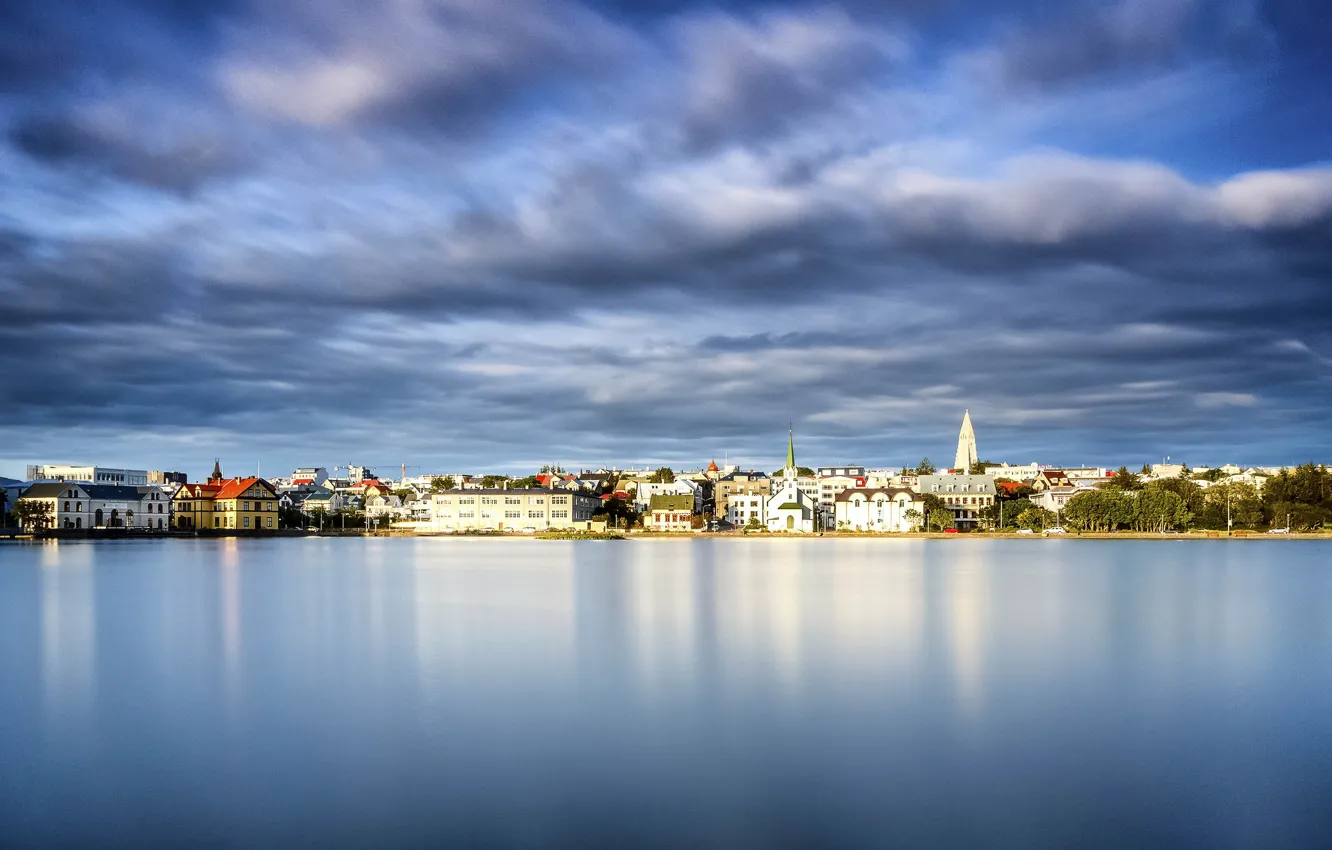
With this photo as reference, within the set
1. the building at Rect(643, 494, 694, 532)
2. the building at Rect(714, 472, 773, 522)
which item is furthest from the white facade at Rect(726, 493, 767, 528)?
the building at Rect(643, 494, 694, 532)

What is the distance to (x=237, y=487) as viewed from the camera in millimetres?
105562

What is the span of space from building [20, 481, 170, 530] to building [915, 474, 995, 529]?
79.6 metres

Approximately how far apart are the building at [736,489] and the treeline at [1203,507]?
2652 centimetres

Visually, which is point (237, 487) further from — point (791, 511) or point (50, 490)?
point (791, 511)

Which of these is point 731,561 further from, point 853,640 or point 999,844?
point 999,844

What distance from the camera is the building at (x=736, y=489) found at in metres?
116

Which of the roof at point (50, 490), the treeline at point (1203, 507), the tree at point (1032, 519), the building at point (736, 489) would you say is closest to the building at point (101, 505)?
the roof at point (50, 490)

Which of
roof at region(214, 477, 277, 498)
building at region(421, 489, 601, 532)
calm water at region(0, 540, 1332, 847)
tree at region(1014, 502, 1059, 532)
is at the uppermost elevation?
roof at region(214, 477, 277, 498)

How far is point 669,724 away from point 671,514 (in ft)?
316

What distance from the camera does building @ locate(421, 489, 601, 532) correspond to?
109 meters

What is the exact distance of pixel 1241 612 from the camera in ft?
90.6

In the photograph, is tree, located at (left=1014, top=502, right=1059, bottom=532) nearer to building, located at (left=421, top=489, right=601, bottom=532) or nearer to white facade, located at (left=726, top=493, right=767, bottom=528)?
white facade, located at (left=726, top=493, right=767, bottom=528)

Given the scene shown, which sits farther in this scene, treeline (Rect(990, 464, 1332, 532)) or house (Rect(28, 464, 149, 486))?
house (Rect(28, 464, 149, 486))

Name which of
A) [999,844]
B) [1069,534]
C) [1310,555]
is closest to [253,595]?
[999,844]
